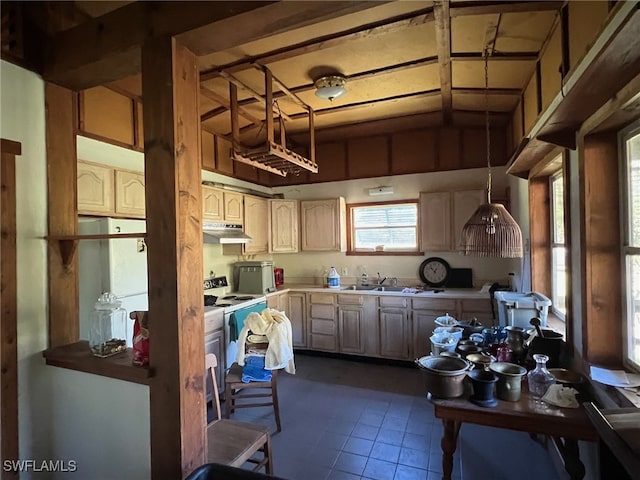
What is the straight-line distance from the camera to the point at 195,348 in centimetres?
133

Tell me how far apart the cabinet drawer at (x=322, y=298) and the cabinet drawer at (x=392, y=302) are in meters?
0.64

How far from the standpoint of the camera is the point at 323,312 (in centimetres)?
436

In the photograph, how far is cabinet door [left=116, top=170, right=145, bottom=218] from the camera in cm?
282

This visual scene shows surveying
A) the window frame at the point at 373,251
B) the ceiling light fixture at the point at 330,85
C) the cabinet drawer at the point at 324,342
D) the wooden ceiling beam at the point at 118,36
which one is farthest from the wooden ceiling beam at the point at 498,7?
the cabinet drawer at the point at 324,342

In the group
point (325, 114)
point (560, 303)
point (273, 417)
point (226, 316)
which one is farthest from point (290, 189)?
point (560, 303)

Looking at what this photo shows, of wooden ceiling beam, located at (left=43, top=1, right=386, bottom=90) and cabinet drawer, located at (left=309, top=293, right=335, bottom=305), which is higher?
wooden ceiling beam, located at (left=43, top=1, right=386, bottom=90)

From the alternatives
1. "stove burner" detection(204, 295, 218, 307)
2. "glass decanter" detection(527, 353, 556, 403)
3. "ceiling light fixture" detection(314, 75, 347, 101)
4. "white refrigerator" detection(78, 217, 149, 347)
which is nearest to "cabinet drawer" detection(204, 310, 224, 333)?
"stove burner" detection(204, 295, 218, 307)

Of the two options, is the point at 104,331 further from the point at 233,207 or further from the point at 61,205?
the point at 233,207

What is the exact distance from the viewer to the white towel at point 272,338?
8.77ft

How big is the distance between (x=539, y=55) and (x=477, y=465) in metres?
2.85

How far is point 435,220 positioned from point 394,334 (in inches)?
59.8

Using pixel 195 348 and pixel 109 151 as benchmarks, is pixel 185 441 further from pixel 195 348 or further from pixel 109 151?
pixel 109 151

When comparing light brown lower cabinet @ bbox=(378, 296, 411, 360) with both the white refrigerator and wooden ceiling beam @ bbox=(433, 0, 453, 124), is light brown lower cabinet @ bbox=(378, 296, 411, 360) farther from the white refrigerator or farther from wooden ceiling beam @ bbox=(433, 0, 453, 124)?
the white refrigerator

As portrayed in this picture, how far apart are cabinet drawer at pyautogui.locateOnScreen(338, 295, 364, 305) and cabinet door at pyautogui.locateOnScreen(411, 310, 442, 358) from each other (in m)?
0.66
